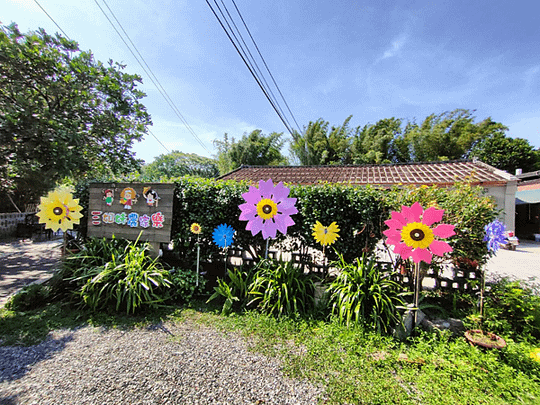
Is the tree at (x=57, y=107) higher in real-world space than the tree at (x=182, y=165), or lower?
lower

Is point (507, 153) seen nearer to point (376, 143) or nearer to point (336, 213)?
point (376, 143)

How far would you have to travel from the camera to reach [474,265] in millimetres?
3016

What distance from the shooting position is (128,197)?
12.8 feet

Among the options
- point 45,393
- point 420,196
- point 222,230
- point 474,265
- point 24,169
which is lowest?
point 45,393

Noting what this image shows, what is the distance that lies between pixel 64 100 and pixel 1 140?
5.31 ft

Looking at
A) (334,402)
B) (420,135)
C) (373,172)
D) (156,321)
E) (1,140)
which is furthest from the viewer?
(420,135)

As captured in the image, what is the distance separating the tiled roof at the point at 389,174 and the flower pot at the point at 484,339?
216 inches

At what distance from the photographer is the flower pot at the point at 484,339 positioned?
2.13m

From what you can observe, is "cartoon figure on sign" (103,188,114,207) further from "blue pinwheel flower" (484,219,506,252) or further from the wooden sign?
"blue pinwheel flower" (484,219,506,252)

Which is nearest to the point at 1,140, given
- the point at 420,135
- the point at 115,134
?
the point at 115,134

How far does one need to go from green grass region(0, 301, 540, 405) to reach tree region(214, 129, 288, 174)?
17927 millimetres

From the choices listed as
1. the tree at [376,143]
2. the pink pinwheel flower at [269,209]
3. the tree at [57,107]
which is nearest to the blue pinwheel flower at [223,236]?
the pink pinwheel flower at [269,209]

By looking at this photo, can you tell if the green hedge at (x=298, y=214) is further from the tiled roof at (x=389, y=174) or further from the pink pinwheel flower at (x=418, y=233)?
the tiled roof at (x=389, y=174)

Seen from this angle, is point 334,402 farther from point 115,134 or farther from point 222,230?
point 115,134
